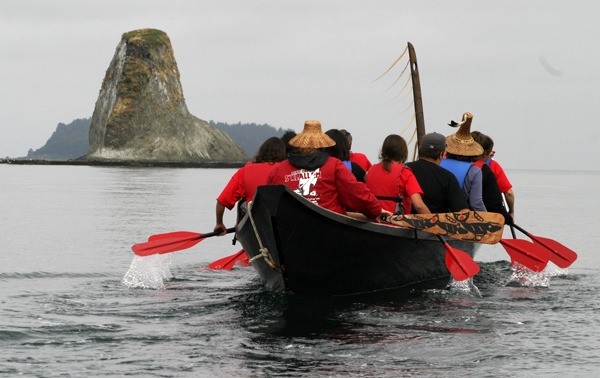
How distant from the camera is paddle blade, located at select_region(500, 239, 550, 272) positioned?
1448 centimetres

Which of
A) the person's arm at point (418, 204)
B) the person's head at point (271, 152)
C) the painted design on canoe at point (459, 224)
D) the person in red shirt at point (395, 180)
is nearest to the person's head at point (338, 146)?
the person in red shirt at point (395, 180)

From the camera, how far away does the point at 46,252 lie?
18.7 metres

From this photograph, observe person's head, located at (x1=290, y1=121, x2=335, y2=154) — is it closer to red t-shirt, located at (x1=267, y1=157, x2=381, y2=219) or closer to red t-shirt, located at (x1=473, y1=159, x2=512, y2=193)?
red t-shirt, located at (x1=267, y1=157, x2=381, y2=219)

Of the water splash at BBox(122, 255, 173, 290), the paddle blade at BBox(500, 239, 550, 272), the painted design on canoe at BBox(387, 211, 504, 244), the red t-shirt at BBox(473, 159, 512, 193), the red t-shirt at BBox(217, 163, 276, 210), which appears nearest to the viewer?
the painted design on canoe at BBox(387, 211, 504, 244)

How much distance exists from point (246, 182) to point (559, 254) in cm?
587

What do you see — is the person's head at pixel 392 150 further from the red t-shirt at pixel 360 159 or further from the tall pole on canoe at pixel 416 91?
the tall pole on canoe at pixel 416 91

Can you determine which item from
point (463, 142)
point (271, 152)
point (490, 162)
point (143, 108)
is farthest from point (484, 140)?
point (143, 108)

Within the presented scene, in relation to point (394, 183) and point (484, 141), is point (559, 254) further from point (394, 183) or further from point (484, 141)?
point (394, 183)

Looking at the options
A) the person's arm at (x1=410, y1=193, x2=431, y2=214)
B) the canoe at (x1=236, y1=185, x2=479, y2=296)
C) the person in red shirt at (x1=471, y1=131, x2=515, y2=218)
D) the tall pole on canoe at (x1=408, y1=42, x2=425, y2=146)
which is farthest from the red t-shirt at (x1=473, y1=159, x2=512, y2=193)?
the tall pole on canoe at (x1=408, y1=42, x2=425, y2=146)

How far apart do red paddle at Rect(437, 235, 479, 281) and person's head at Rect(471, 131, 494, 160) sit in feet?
9.12

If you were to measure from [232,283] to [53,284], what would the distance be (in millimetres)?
2547

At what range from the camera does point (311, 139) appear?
10555 millimetres

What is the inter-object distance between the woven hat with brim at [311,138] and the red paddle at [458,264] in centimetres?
259

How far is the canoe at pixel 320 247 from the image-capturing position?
10555 millimetres
